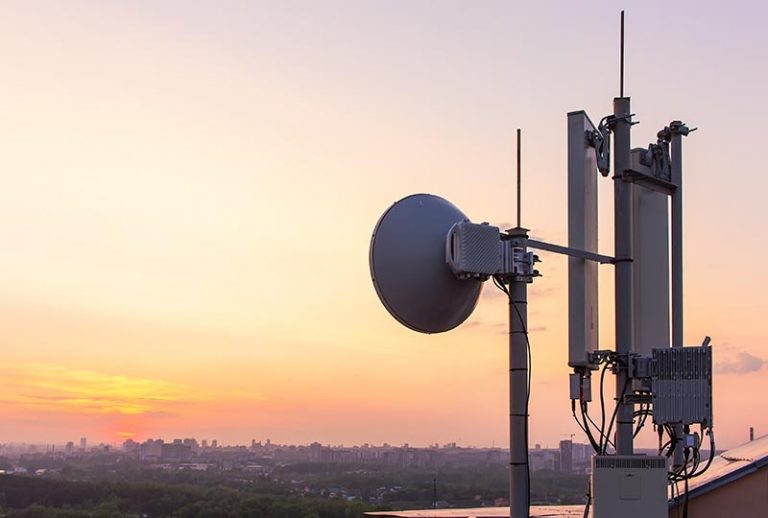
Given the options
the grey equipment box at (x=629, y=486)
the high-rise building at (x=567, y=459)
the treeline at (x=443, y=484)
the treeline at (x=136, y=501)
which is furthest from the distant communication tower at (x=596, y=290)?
the treeline at (x=136, y=501)

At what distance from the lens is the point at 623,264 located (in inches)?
382

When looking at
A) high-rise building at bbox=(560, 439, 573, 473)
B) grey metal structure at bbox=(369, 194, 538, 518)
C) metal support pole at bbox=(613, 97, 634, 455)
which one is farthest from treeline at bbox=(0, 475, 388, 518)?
grey metal structure at bbox=(369, 194, 538, 518)

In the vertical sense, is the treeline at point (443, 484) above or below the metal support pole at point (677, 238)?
below

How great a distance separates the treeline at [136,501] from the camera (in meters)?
81.2

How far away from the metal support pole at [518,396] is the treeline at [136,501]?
64.0 m

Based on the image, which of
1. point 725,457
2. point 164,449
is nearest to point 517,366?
point 725,457

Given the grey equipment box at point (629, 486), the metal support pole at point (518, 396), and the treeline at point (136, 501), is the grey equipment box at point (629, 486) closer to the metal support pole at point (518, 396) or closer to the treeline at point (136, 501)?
the metal support pole at point (518, 396)

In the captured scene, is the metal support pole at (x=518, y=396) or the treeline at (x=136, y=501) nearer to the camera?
the metal support pole at (x=518, y=396)

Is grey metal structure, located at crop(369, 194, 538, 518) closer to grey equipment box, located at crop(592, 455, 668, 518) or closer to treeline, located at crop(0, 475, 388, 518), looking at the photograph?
grey equipment box, located at crop(592, 455, 668, 518)

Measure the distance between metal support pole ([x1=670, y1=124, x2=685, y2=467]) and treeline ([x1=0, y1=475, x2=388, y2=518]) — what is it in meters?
63.2

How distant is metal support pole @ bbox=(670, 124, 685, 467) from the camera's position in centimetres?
1023

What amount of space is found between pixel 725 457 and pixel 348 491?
7847cm

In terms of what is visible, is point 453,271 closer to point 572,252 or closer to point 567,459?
point 572,252

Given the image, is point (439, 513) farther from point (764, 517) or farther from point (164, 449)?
point (164, 449)
